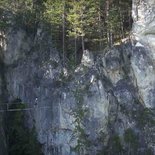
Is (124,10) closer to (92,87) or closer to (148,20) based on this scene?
(148,20)

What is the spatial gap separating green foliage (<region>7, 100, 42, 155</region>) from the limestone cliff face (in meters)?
0.51

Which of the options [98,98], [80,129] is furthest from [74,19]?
[80,129]

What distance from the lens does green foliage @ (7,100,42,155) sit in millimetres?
30344

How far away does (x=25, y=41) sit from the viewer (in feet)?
109

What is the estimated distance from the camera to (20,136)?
30.7 meters

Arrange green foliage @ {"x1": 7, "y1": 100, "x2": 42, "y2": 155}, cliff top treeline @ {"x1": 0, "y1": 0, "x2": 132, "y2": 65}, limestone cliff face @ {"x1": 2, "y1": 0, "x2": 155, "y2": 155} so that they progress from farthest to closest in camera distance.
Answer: cliff top treeline @ {"x1": 0, "y1": 0, "x2": 132, "y2": 65}
green foliage @ {"x1": 7, "y1": 100, "x2": 42, "y2": 155}
limestone cliff face @ {"x1": 2, "y1": 0, "x2": 155, "y2": 155}

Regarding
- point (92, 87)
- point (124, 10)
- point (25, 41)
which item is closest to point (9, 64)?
point (25, 41)

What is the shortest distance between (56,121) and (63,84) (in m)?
2.65

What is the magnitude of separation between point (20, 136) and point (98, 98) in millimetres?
6225

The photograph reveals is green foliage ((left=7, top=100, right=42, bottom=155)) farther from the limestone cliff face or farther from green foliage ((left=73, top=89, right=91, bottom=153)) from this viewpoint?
green foliage ((left=73, top=89, right=91, bottom=153))

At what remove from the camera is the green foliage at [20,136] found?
1195 inches

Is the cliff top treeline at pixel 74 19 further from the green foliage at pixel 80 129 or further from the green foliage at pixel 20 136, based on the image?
the green foliage at pixel 20 136

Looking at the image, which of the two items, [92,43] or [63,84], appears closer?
[63,84]

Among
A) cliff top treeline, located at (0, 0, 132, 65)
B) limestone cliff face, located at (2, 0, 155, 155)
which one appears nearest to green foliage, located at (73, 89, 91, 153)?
limestone cliff face, located at (2, 0, 155, 155)
